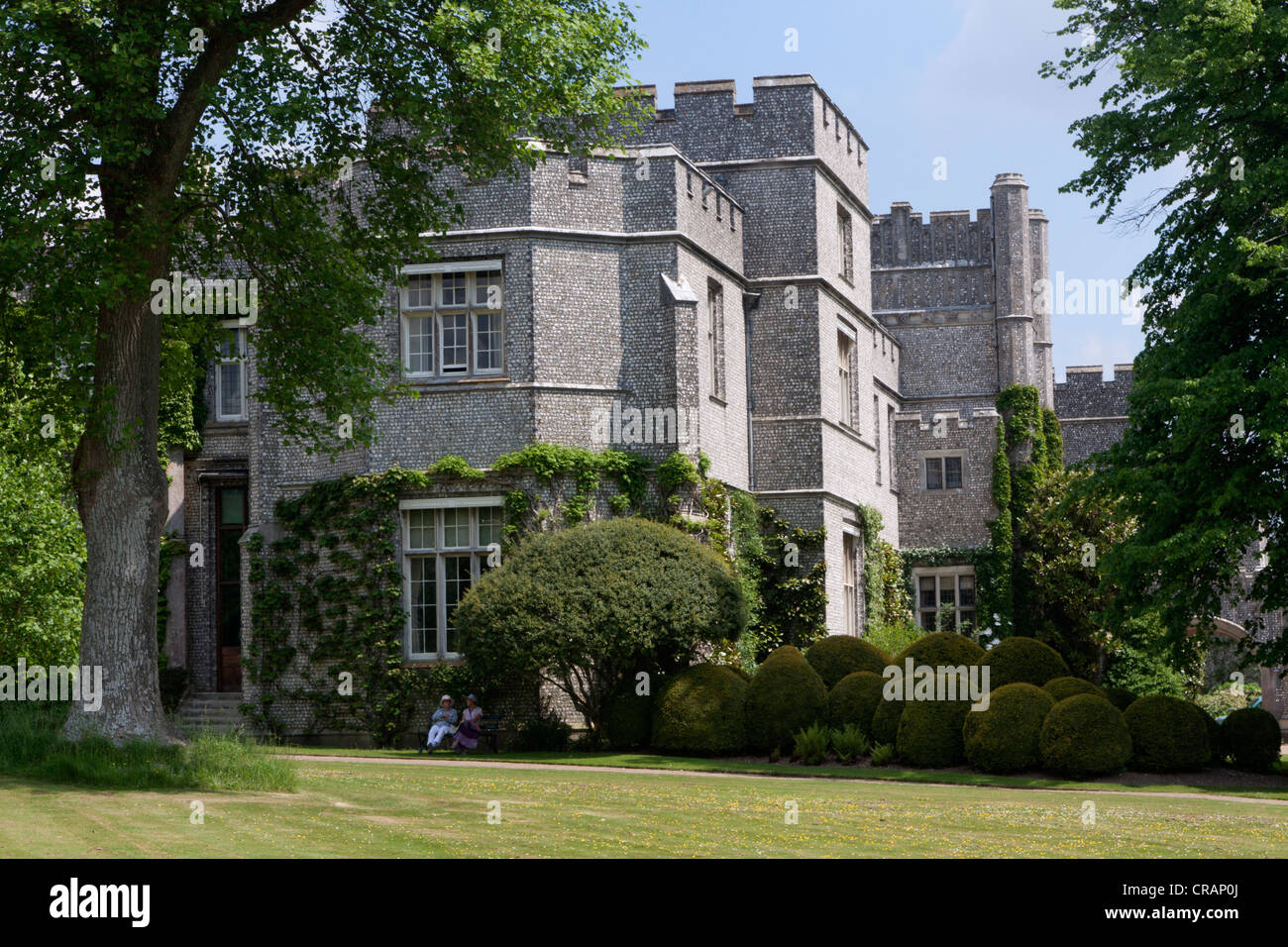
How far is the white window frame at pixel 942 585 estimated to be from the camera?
3878 cm

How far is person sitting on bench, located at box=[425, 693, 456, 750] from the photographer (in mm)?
21719

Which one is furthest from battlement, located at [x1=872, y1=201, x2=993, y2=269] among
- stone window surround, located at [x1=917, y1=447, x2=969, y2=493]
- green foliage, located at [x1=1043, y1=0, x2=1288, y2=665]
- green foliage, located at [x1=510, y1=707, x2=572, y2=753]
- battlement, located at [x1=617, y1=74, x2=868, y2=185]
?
green foliage, located at [x1=510, y1=707, x2=572, y2=753]

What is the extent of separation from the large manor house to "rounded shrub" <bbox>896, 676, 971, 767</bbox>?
254 inches

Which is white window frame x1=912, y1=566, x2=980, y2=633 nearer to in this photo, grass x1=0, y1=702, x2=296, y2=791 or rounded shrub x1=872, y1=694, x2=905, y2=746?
rounded shrub x1=872, y1=694, x2=905, y2=746

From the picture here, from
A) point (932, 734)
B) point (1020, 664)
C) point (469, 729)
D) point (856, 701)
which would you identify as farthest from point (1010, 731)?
point (469, 729)

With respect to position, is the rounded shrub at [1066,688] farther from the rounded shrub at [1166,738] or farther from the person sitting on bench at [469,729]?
the person sitting on bench at [469,729]

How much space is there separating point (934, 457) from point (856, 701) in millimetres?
20100

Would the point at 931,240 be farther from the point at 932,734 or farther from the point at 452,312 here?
the point at 932,734

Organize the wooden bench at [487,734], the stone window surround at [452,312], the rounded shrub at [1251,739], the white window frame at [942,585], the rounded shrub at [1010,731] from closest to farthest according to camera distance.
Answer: the rounded shrub at [1010,731] < the rounded shrub at [1251,739] < the wooden bench at [487,734] < the stone window surround at [452,312] < the white window frame at [942,585]

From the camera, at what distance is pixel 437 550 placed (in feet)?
76.9

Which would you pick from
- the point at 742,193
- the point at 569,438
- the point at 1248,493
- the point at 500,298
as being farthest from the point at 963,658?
the point at 742,193

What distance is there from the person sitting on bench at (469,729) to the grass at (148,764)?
23.3ft

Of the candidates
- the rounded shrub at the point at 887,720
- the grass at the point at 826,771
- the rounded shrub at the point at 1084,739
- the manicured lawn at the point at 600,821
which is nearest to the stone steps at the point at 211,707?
the grass at the point at 826,771

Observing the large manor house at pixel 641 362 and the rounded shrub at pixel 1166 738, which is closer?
the rounded shrub at pixel 1166 738
